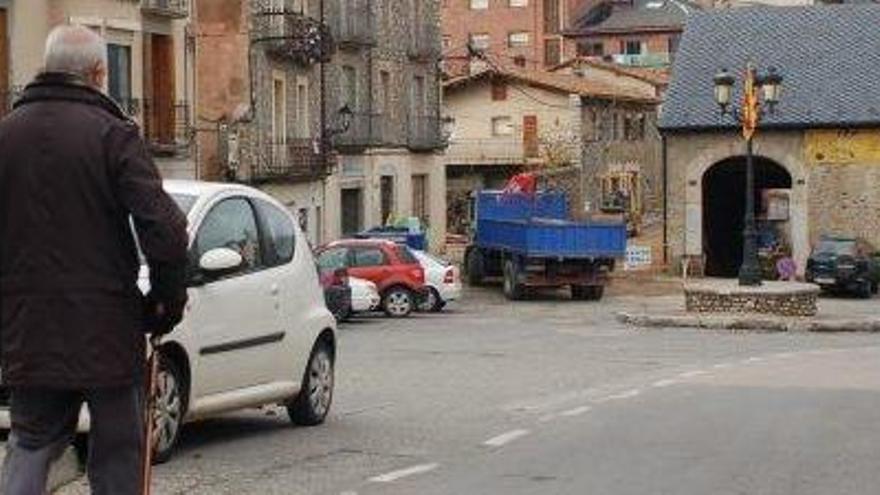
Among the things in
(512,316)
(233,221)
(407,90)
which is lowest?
(512,316)

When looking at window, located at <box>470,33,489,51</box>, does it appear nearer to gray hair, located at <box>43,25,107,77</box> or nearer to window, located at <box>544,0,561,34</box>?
window, located at <box>544,0,561,34</box>

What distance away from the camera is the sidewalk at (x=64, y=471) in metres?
9.05

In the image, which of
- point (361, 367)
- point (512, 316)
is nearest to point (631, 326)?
point (512, 316)

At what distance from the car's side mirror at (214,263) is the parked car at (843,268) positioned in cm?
3429

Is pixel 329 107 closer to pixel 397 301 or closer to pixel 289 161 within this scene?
pixel 289 161

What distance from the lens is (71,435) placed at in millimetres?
5508

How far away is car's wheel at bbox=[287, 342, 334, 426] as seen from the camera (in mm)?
12102

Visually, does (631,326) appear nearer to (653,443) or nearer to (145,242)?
(653,443)

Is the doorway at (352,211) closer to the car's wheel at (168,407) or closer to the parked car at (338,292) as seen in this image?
the parked car at (338,292)

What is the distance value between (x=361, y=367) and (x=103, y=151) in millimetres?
14120

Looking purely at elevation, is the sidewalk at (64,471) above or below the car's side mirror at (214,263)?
below

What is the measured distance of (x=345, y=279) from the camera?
99.1 feet

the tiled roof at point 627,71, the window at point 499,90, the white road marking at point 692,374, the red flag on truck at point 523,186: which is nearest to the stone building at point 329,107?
the red flag on truck at point 523,186

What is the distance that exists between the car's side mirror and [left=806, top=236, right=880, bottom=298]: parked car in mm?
34292
